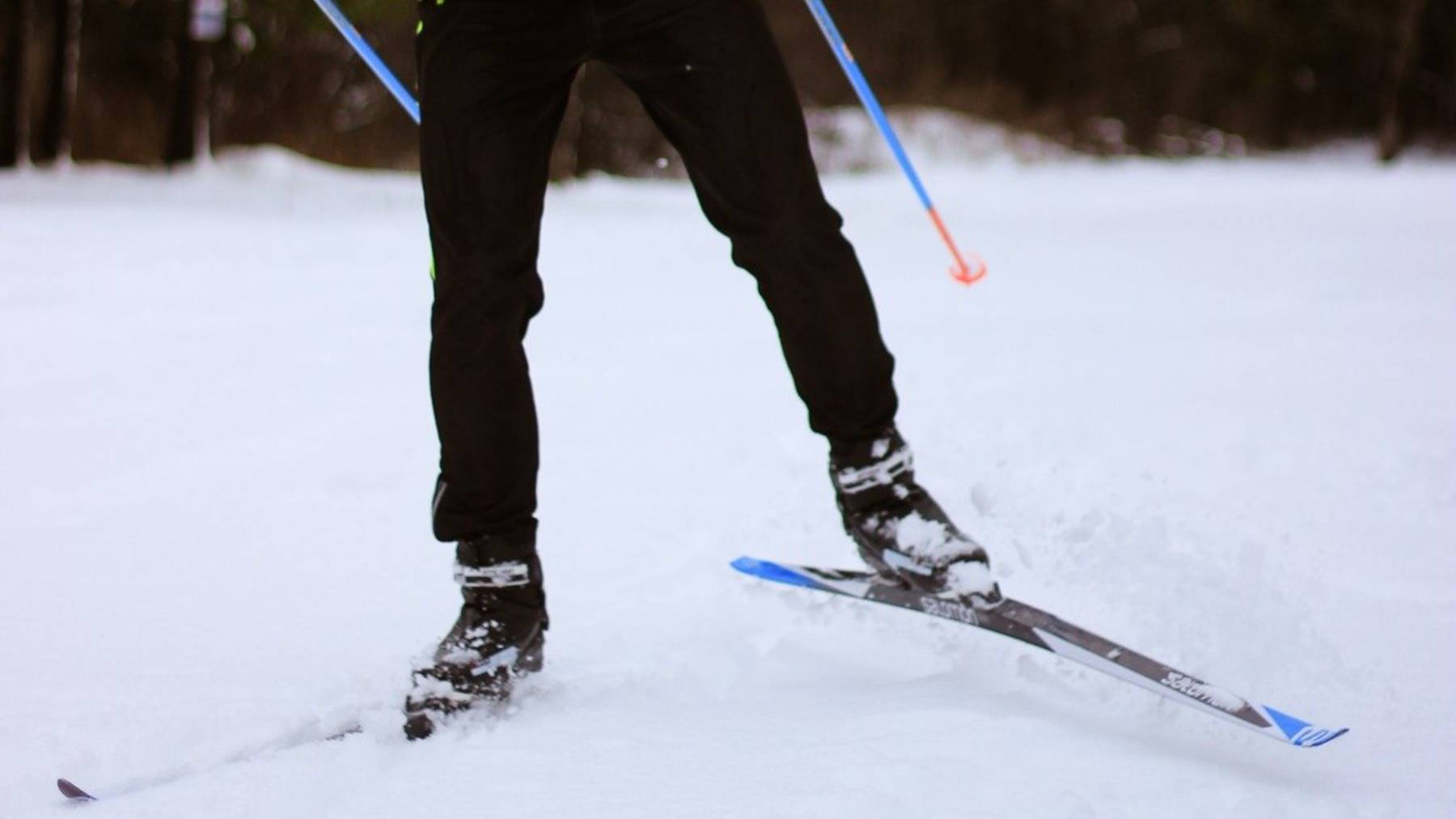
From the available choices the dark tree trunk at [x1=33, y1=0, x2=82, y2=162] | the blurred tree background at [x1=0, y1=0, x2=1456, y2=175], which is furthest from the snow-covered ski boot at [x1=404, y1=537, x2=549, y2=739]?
the dark tree trunk at [x1=33, y1=0, x2=82, y2=162]

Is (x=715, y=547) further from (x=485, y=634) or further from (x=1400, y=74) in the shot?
(x=1400, y=74)

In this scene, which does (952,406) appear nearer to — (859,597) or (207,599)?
(859,597)

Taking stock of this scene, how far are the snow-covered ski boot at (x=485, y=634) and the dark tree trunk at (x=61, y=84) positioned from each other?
13259mm

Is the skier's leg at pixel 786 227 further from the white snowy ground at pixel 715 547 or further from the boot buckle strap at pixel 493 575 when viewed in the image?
the boot buckle strap at pixel 493 575

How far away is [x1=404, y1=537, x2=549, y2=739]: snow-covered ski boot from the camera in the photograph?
2.12 m

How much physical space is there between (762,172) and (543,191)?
13.8 inches

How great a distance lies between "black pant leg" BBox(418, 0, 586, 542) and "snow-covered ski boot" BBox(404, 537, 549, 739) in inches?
2.0

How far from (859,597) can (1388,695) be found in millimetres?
878

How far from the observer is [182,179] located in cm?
1238

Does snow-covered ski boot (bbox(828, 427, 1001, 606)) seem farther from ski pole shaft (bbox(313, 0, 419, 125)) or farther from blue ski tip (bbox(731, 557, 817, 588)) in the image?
ski pole shaft (bbox(313, 0, 419, 125))

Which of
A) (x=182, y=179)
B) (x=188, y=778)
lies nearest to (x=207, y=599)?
(x=188, y=778)

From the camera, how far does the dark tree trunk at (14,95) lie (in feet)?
42.5

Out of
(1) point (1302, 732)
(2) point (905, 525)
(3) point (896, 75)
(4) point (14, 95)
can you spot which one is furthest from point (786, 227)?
(3) point (896, 75)

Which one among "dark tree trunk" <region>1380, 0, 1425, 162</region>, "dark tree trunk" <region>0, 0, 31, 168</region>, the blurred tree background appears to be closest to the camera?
"dark tree trunk" <region>0, 0, 31, 168</region>
